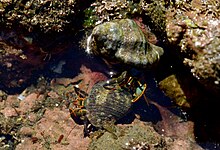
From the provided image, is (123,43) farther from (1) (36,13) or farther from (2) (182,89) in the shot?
(1) (36,13)

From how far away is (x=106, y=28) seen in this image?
4.12 metres

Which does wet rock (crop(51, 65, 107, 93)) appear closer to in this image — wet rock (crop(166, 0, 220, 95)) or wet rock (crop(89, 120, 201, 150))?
wet rock (crop(89, 120, 201, 150))

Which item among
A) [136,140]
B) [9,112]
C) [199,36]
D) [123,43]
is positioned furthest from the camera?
[9,112]

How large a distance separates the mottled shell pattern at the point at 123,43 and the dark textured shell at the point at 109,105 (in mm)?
1191

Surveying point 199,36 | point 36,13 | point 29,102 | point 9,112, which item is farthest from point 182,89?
point 9,112

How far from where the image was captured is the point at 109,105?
5402 millimetres

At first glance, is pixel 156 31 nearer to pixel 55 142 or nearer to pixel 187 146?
pixel 187 146

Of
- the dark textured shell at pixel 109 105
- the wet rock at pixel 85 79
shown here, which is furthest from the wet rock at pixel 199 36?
the wet rock at pixel 85 79

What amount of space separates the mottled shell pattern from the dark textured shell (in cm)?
119

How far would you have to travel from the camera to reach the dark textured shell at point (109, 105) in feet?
17.6

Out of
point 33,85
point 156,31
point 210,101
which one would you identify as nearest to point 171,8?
point 156,31

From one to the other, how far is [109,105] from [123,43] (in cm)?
168

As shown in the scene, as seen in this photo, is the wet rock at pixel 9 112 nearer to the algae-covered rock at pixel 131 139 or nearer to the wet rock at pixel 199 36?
the algae-covered rock at pixel 131 139

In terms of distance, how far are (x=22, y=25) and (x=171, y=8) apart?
2.65 meters
